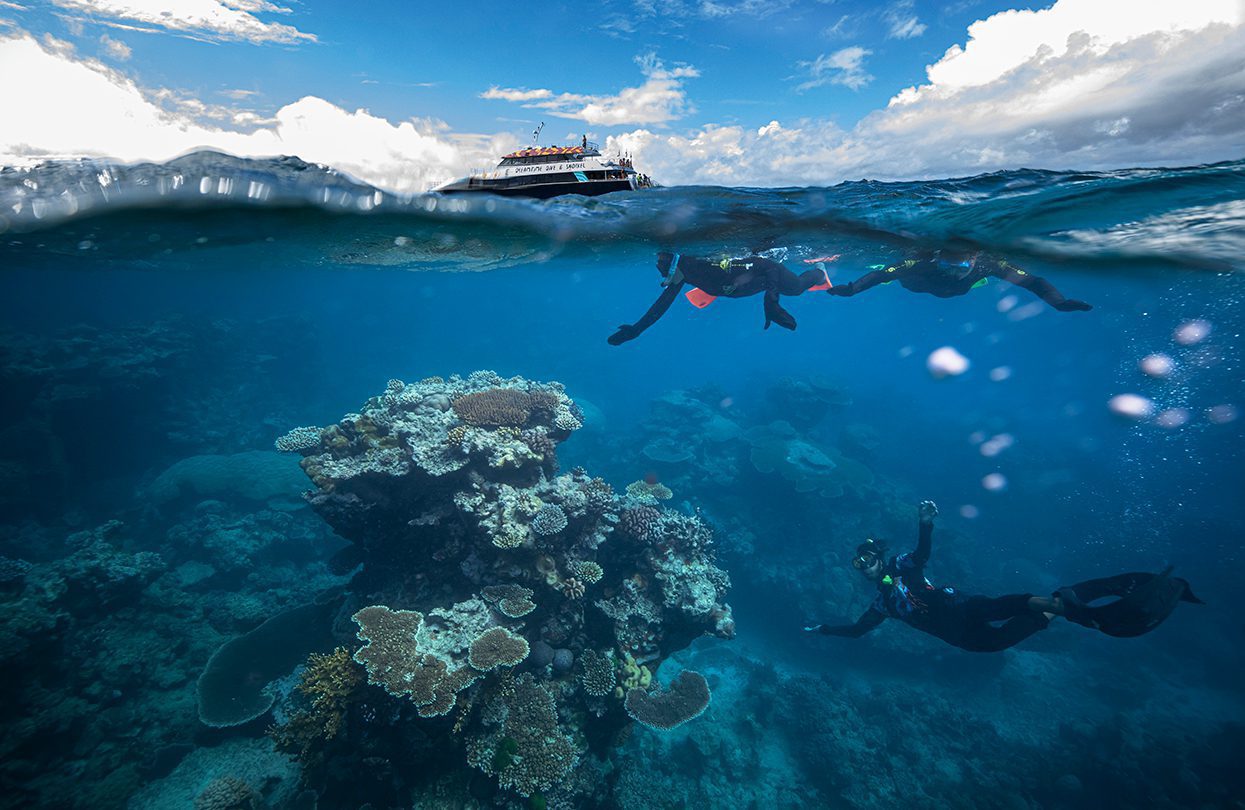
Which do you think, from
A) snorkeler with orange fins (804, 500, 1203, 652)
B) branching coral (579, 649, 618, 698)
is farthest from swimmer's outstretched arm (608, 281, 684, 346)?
snorkeler with orange fins (804, 500, 1203, 652)

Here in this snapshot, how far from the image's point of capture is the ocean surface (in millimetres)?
6438

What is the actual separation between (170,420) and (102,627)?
15478 mm

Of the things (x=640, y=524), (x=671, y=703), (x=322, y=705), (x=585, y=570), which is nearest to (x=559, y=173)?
(x=640, y=524)

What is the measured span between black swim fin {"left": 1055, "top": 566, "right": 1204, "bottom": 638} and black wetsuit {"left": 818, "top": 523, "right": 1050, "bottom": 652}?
73 cm

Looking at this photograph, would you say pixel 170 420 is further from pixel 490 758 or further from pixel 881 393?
pixel 881 393

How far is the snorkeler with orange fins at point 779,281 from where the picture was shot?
1082 cm

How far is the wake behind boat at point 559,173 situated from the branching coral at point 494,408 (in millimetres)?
4756

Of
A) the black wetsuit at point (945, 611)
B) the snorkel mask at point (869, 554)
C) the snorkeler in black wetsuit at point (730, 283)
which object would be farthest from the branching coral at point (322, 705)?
the black wetsuit at point (945, 611)

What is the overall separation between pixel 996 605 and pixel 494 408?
9917mm

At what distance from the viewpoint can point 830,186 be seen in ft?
32.8

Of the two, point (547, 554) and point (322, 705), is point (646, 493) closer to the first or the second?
point (547, 554)

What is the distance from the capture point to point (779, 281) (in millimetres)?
11664

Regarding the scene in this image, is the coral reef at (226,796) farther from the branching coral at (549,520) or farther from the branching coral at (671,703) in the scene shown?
the branching coral at (671,703)

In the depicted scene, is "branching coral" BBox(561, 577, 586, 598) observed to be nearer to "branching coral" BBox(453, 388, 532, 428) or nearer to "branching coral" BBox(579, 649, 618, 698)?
"branching coral" BBox(579, 649, 618, 698)
